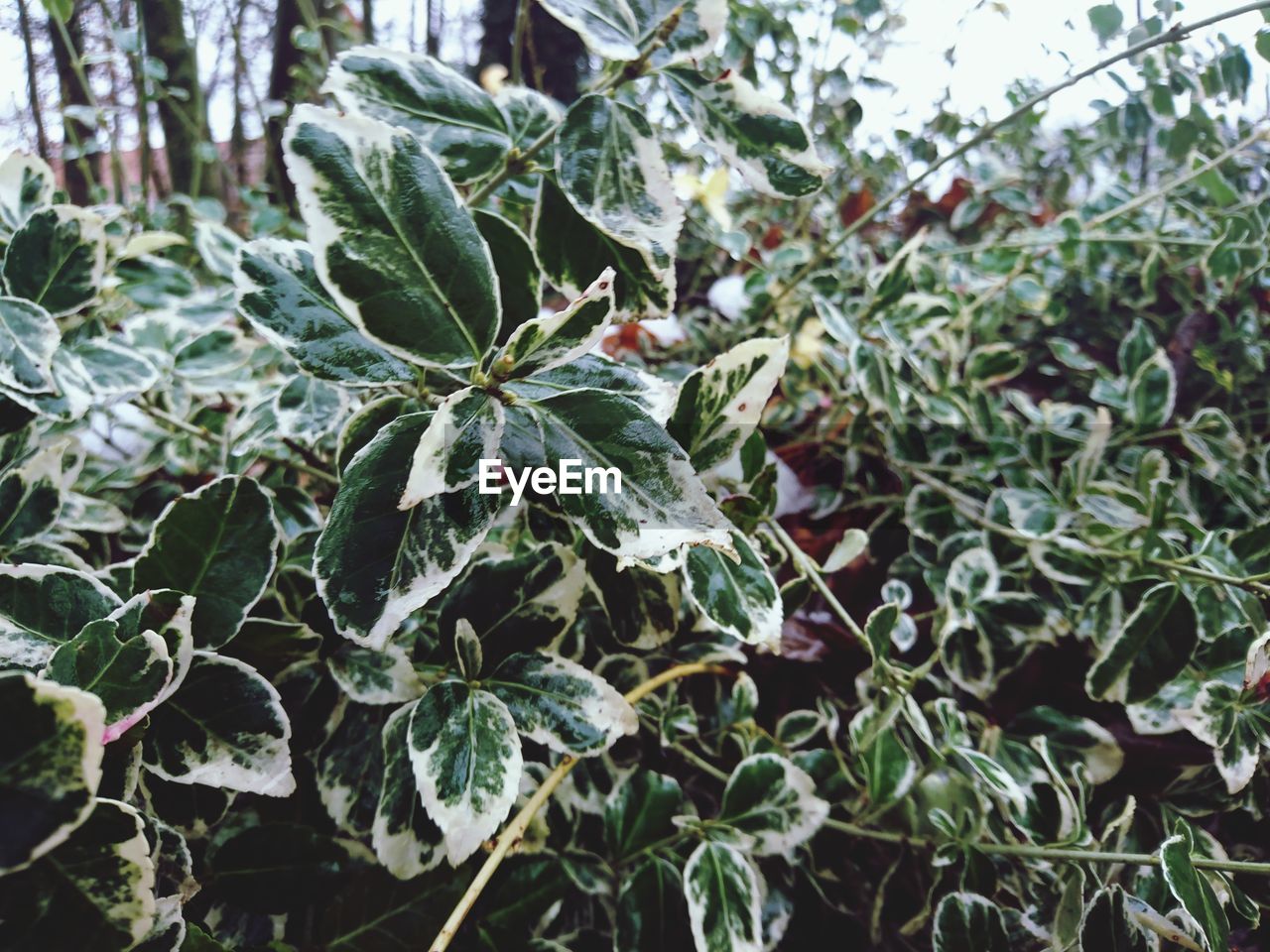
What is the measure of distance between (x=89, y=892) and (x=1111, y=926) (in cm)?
58

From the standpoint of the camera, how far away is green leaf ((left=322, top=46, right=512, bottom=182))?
0.46 metres

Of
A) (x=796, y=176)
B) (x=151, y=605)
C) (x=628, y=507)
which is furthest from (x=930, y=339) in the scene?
(x=151, y=605)

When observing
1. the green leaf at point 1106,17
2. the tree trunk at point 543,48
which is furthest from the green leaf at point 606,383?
the tree trunk at point 543,48

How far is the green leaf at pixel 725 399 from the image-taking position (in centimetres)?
47

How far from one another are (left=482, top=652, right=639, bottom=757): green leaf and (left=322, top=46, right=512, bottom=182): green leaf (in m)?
0.33

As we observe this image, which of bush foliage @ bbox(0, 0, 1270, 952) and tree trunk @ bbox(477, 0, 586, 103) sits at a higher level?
tree trunk @ bbox(477, 0, 586, 103)

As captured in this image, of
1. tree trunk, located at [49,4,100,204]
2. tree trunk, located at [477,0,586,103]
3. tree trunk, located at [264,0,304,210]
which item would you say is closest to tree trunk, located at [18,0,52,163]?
tree trunk, located at [49,4,100,204]

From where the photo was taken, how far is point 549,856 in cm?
57

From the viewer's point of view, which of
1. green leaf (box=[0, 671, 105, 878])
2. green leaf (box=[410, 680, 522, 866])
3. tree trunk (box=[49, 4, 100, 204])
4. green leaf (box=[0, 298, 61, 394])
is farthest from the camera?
tree trunk (box=[49, 4, 100, 204])

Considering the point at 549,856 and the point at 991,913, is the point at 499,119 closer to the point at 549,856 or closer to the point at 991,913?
the point at 549,856

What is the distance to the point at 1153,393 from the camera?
926mm

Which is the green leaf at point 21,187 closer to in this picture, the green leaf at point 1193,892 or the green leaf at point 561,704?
the green leaf at point 561,704

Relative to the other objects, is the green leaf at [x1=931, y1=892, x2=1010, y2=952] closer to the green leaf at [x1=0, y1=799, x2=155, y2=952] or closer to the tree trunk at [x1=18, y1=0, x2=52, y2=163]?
the green leaf at [x1=0, y1=799, x2=155, y2=952]

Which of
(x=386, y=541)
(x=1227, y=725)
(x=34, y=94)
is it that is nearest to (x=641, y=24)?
(x=386, y=541)
